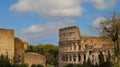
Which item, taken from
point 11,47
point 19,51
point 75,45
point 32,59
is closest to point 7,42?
point 11,47

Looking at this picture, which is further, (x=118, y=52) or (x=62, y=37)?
(x=62, y=37)

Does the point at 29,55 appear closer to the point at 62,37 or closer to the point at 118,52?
the point at 118,52

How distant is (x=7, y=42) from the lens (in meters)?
37.9

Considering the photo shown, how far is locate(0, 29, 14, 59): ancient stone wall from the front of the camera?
37.3 m

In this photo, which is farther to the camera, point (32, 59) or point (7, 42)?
point (32, 59)

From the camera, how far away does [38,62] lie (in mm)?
45875

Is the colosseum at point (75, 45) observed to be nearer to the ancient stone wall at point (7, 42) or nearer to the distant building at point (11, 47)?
the distant building at point (11, 47)

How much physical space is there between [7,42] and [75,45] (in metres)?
27.6

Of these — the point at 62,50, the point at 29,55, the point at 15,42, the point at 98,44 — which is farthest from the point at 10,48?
the point at 62,50

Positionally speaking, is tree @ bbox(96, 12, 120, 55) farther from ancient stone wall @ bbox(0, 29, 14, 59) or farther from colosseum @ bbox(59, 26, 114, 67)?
colosseum @ bbox(59, 26, 114, 67)

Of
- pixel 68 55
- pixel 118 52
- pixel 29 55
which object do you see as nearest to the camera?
pixel 118 52

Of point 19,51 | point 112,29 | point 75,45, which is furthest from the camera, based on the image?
point 75,45

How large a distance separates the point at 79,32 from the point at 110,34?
33559 mm

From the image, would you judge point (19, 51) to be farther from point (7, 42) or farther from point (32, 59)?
point (7, 42)
